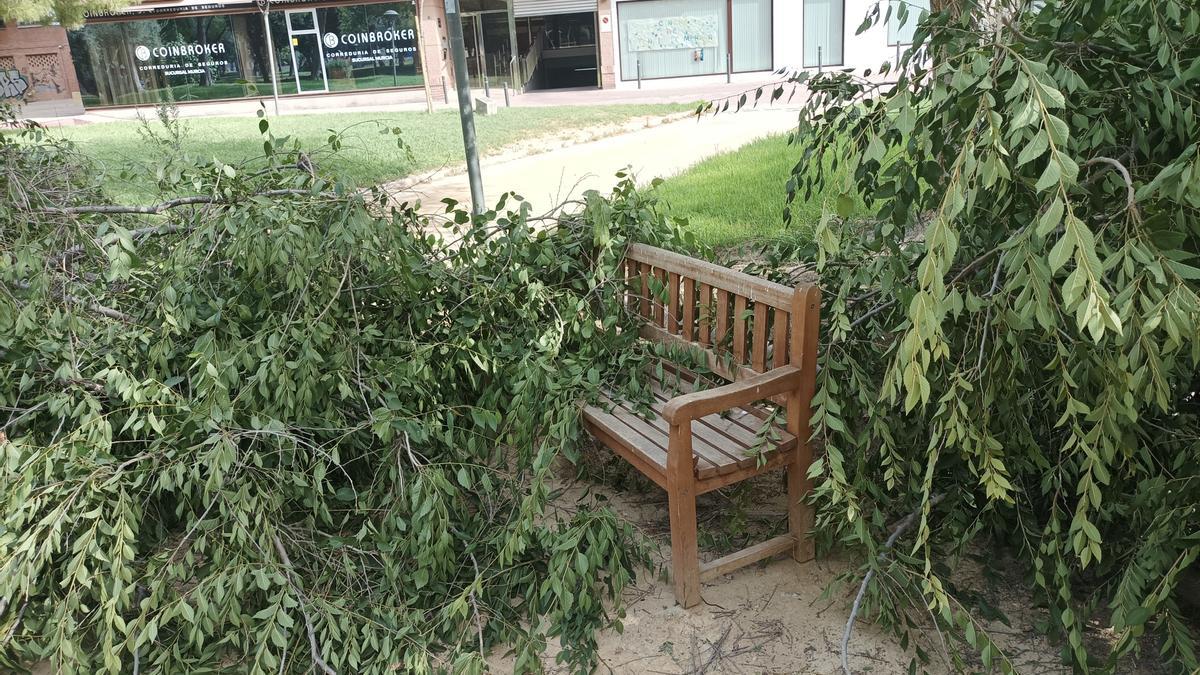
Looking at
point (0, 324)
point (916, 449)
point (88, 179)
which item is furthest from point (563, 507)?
point (88, 179)

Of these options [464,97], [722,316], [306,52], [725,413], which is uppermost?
[306,52]

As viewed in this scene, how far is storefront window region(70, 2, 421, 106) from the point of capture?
25.5 m

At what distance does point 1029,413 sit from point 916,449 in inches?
15.9

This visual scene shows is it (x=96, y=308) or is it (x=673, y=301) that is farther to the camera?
(x=673, y=301)

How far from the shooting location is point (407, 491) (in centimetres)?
314

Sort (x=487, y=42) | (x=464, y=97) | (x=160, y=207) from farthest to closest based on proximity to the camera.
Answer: (x=487, y=42)
(x=464, y=97)
(x=160, y=207)

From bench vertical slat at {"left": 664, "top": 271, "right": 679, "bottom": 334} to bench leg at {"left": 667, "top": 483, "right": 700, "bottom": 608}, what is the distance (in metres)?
0.95

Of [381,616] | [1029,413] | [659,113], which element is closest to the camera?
[1029,413]

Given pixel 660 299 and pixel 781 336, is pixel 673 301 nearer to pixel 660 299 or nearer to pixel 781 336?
pixel 660 299

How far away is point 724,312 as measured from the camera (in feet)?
11.0

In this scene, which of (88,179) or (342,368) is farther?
(88,179)

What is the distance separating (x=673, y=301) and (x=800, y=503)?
1004mm

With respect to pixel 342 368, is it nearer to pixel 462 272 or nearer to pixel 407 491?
pixel 407 491

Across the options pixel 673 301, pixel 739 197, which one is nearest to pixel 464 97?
pixel 739 197
